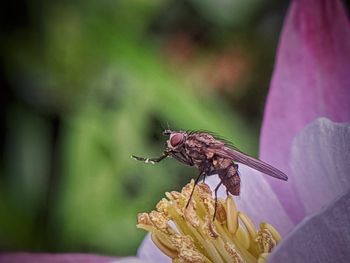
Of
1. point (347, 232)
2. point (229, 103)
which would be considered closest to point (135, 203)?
point (229, 103)

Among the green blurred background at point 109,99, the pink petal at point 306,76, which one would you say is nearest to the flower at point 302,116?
the pink petal at point 306,76

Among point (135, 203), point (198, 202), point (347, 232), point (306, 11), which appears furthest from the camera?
point (135, 203)

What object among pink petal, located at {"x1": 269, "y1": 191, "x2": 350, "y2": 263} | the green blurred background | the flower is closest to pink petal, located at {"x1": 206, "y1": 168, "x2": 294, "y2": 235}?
the flower

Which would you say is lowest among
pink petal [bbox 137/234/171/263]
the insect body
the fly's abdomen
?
pink petal [bbox 137/234/171/263]

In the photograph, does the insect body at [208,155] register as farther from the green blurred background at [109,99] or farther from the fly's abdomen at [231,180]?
the green blurred background at [109,99]

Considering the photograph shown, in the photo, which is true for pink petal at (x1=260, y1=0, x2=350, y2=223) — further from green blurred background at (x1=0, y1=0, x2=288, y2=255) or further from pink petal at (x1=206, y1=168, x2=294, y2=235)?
green blurred background at (x1=0, y1=0, x2=288, y2=255)

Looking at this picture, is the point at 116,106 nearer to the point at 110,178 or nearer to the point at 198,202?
the point at 110,178
